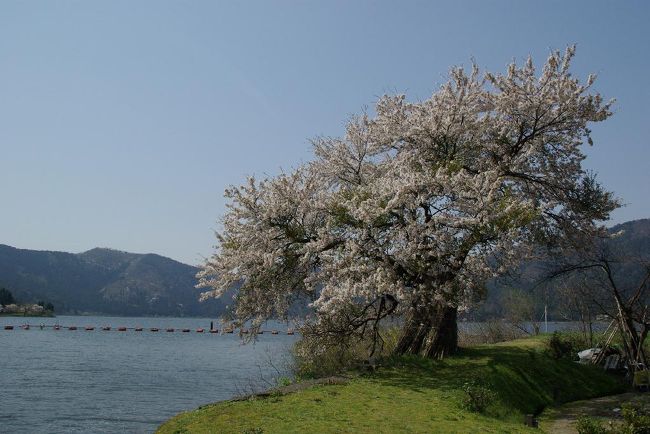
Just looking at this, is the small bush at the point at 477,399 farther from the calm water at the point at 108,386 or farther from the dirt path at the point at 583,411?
the calm water at the point at 108,386

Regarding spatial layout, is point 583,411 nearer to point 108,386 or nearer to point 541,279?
point 541,279

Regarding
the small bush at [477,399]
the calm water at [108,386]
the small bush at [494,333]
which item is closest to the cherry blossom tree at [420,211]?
Answer: the small bush at [477,399]

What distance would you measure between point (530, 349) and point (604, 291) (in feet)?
27.8

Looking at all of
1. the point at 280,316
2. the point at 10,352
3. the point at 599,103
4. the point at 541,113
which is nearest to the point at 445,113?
the point at 541,113

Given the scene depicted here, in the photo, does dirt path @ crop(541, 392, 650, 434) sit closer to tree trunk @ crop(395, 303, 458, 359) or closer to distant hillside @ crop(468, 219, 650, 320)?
distant hillside @ crop(468, 219, 650, 320)

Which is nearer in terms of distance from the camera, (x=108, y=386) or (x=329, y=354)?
(x=329, y=354)

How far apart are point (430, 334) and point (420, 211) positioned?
5.35 m

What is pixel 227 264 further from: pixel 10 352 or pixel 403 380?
pixel 10 352

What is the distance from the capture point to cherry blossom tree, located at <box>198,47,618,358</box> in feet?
72.1

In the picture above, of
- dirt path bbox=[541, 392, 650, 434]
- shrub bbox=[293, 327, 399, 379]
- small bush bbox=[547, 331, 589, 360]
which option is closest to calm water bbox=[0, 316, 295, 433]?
shrub bbox=[293, 327, 399, 379]

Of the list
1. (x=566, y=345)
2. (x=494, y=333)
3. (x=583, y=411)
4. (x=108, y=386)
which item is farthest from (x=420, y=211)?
(x=108, y=386)

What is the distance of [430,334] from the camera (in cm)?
2512

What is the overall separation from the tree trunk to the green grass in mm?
737

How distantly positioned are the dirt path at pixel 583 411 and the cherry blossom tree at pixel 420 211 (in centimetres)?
476
